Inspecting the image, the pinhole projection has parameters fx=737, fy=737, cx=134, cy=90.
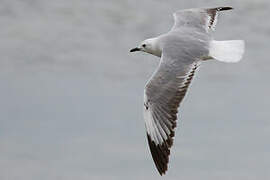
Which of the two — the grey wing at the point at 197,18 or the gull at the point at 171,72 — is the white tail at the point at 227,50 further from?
the grey wing at the point at 197,18

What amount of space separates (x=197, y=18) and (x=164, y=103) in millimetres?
1606

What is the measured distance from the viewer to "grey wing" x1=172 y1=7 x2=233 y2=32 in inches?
293

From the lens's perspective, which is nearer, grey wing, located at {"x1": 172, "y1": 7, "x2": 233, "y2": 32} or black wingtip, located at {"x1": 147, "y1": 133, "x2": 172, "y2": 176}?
black wingtip, located at {"x1": 147, "y1": 133, "x2": 172, "y2": 176}

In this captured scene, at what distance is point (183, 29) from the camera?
284 inches

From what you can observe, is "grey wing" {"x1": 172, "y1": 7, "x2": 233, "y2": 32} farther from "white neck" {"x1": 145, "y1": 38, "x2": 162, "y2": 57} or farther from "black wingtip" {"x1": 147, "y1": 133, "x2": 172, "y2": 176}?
"black wingtip" {"x1": 147, "y1": 133, "x2": 172, "y2": 176}

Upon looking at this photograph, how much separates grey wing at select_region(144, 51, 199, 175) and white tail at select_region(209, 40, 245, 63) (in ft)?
1.11

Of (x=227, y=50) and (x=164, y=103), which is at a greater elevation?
(x=227, y=50)

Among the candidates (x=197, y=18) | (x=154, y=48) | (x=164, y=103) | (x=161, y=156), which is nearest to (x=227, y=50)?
(x=154, y=48)

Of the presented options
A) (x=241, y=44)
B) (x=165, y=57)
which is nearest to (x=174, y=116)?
(x=165, y=57)

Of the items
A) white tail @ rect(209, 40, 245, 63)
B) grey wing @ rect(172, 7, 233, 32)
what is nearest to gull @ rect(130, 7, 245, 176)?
white tail @ rect(209, 40, 245, 63)

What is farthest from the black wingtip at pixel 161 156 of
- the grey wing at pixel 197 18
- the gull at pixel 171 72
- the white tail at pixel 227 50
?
the grey wing at pixel 197 18

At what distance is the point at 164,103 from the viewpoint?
6.28m

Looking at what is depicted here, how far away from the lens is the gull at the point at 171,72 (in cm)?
625

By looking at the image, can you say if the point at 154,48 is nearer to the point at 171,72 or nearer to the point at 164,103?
the point at 171,72
